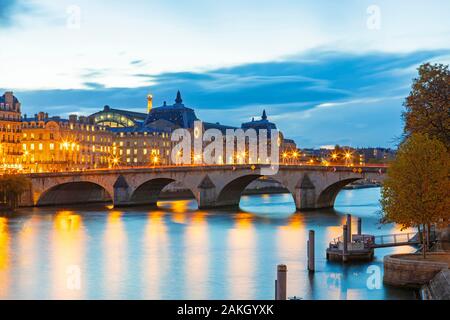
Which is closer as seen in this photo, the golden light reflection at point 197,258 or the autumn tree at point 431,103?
the golden light reflection at point 197,258

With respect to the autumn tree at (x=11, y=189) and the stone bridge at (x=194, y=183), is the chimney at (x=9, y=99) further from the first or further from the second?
the autumn tree at (x=11, y=189)

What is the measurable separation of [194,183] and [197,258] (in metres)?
54.5

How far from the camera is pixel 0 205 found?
326 feet

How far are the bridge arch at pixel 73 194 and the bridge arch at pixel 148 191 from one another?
14.7 ft

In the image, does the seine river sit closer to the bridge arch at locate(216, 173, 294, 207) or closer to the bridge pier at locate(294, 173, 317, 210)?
the bridge pier at locate(294, 173, 317, 210)

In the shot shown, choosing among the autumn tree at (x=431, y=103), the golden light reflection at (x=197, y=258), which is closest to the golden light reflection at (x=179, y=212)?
the golden light reflection at (x=197, y=258)

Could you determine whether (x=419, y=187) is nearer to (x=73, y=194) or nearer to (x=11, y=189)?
(x=11, y=189)

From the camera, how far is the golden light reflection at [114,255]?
45.8m

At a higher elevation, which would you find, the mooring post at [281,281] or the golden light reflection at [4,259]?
the mooring post at [281,281]

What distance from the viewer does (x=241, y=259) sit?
183 ft

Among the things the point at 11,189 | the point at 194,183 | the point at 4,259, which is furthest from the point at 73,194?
the point at 4,259
